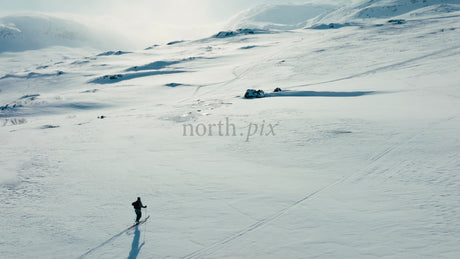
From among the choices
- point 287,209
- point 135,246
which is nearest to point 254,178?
point 287,209

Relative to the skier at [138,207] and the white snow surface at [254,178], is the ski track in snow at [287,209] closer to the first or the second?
the white snow surface at [254,178]

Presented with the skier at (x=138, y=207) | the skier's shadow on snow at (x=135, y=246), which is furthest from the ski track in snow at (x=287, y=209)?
the skier at (x=138, y=207)

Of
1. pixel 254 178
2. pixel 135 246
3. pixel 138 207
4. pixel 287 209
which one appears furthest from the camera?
pixel 254 178

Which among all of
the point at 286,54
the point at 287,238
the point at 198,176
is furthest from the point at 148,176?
the point at 286,54

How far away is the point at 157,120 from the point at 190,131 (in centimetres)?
581

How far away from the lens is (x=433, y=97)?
2620 centimetres

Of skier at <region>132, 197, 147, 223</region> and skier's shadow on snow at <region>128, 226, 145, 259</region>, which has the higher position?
skier at <region>132, 197, 147, 223</region>

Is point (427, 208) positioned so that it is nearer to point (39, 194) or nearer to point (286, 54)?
point (39, 194)

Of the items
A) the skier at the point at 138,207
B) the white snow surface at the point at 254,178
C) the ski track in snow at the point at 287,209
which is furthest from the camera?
the skier at the point at 138,207

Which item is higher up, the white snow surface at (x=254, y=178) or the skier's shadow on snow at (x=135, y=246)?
the white snow surface at (x=254, y=178)

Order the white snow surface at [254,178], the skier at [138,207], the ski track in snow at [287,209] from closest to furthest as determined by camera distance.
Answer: the ski track in snow at [287,209], the white snow surface at [254,178], the skier at [138,207]

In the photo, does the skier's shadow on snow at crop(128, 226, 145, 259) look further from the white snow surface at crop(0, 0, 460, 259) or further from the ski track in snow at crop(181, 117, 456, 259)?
the ski track in snow at crop(181, 117, 456, 259)

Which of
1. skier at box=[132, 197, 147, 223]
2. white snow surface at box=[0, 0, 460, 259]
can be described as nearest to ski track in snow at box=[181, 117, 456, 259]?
white snow surface at box=[0, 0, 460, 259]

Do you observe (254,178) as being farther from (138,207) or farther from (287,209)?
(138,207)
